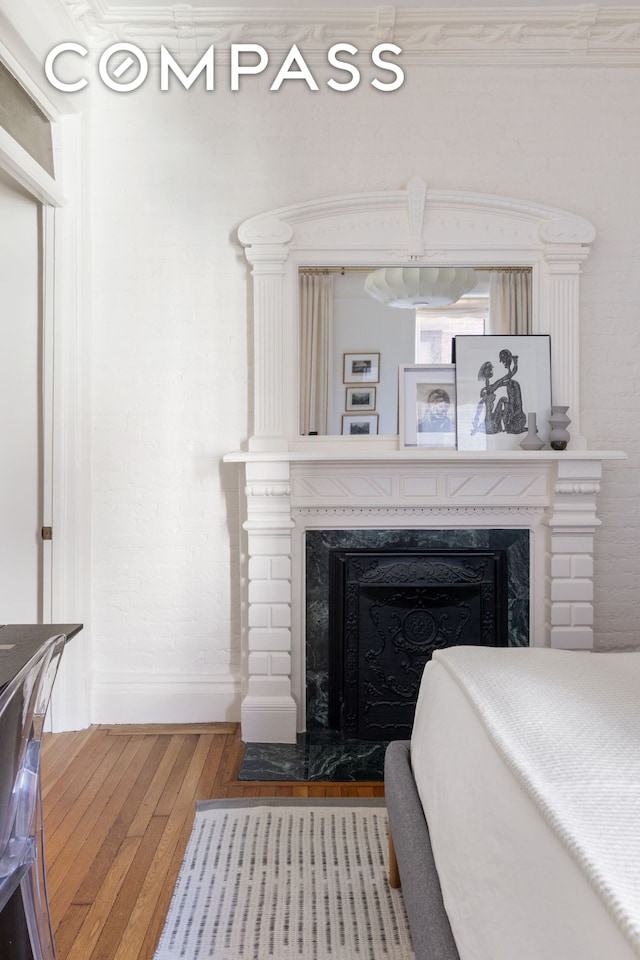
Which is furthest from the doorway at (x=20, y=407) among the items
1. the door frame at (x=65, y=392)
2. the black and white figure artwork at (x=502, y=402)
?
the black and white figure artwork at (x=502, y=402)

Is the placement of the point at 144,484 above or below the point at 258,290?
below

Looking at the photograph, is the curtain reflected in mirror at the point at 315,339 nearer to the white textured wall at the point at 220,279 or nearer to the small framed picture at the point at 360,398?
the small framed picture at the point at 360,398

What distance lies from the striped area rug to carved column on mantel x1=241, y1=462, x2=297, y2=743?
Answer: 562 millimetres

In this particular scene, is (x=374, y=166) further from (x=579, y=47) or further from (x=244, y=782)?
(x=244, y=782)

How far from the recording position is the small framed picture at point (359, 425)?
3055 millimetres

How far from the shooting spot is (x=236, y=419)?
311cm

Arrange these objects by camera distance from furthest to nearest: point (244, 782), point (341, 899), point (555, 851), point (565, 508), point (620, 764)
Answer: point (565, 508) → point (244, 782) → point (341, 899) → point (620, 764) → point (555, 851)

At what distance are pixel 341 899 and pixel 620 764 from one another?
3.63ft

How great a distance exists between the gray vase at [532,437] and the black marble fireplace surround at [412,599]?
0.38 m

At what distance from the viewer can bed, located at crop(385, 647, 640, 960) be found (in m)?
0.83

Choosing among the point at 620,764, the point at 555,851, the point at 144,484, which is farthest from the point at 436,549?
the point at 555,851

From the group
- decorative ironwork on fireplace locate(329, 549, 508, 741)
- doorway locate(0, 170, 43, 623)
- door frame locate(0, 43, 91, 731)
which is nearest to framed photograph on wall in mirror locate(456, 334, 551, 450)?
decorative ironwork on fireplace locate(329, 549, 508, 741)

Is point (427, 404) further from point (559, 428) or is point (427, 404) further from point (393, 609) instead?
point (393, 609)

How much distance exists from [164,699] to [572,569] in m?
1.91
